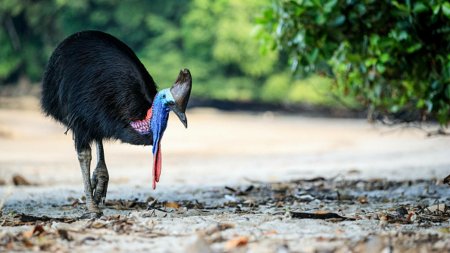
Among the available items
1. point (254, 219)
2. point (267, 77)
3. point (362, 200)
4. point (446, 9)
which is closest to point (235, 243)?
point (254, 219)

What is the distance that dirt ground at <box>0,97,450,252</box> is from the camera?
14.0 feet

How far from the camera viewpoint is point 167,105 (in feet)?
17.5

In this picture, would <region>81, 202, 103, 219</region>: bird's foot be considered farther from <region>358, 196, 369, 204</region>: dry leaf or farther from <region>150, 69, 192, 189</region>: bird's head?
<region>358, 196, 369, 204</region>: dry leaf

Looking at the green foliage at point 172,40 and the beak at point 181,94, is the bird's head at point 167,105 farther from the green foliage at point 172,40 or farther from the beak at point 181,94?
the green foliage at point 172,40

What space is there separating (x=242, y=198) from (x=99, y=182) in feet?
5.50

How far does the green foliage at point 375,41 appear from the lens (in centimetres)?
763

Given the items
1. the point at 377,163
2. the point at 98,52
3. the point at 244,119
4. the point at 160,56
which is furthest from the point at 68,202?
the point at 160,56

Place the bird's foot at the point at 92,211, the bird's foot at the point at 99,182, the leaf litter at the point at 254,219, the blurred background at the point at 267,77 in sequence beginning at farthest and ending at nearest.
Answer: the blurred background at the point at 267,77 < the bird's foot at the point at 99,182 < the bird's foot at the point at 92,211 < the leaf litter at the point at 254,219

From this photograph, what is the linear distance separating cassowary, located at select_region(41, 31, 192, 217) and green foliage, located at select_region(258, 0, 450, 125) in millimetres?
2344

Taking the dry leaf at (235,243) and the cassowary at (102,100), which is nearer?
the dry leaf at (235,243)

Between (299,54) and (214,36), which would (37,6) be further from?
(299,54)

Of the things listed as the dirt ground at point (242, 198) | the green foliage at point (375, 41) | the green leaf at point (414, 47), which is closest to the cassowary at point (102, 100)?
the dirt ground at point (242, 198)

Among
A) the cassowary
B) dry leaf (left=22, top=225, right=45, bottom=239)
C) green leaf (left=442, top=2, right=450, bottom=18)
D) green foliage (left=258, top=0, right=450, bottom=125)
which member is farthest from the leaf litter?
green leaf (left=442, top=2, right=450, bottom=18)

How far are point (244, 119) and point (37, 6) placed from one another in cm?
815
